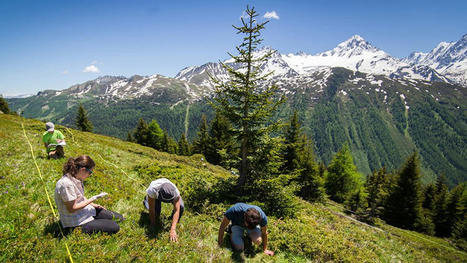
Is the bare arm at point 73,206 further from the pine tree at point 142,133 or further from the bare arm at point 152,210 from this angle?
the pine tree at point 142,133

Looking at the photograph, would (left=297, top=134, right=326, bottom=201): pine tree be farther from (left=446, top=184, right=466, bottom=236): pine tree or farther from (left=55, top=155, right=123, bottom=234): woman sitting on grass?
(left=55, top=155, right=123, bottom=234): woman sitting on grass

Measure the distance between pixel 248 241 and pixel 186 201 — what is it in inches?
151

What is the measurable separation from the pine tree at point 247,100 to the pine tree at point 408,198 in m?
33.8

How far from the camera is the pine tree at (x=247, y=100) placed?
36.6 ft

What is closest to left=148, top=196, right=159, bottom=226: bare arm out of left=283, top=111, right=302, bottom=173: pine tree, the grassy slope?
the grassy slope

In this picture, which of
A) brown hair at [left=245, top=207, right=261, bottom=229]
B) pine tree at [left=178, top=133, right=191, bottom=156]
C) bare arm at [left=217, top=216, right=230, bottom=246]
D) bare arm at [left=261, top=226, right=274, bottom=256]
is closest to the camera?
brown hair at [left=245, top=207, right=261, bottom=229]

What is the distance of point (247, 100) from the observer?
11.5 metres

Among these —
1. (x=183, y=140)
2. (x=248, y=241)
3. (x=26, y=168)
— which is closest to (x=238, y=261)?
(x=248, y=241)

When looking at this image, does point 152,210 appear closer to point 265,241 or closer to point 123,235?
point 123,235

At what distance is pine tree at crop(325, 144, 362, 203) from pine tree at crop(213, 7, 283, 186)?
38.0 metres

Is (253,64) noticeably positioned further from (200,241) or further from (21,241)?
(21,241)

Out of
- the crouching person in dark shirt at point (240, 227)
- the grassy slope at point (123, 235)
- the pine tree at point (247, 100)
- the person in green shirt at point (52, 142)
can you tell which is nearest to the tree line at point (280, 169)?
the pine tree at point (247, 100)

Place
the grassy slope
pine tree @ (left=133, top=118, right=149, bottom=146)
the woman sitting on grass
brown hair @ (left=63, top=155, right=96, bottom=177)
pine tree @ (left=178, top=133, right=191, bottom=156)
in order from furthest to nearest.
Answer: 1. pine tree @ (left=178, top=133, right=191, bottom=156)
2. pine tree @ (left=133, top=118, right=149, bottom=146)
3. brown hair @ (left=63, top=155, right=96, bottom=177)
4. the woman sitting on grass
5. the grassy slope

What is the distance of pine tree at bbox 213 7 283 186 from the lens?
11.1 m
